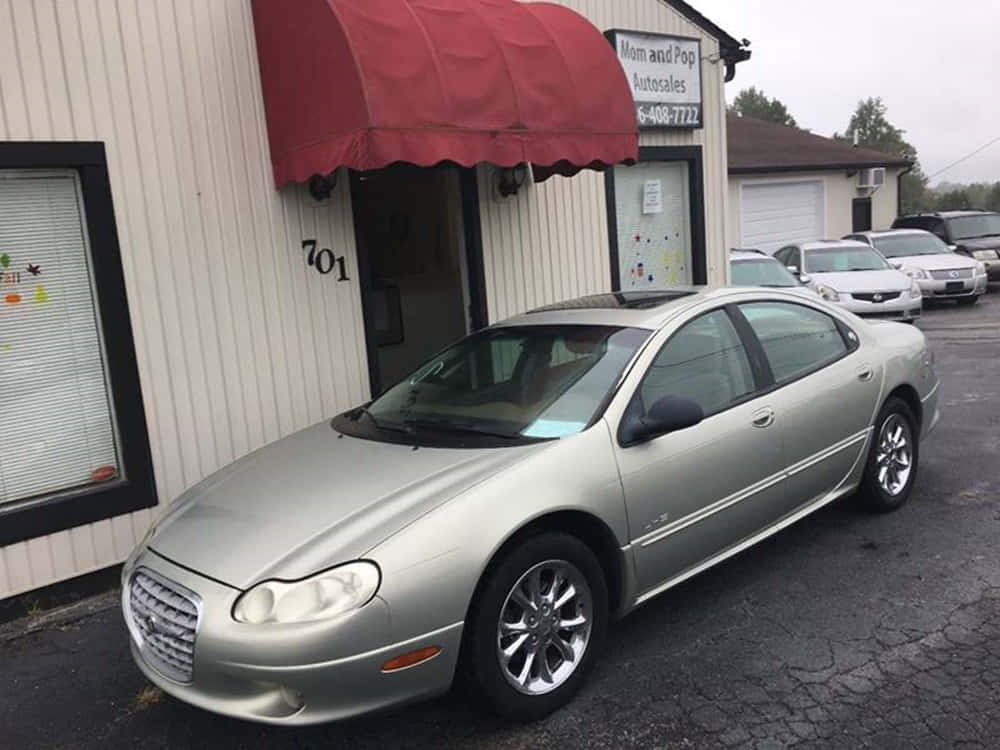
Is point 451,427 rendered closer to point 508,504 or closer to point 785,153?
point 508,504

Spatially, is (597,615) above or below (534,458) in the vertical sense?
below

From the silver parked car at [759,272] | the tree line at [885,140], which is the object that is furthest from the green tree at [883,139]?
the silver parked car at [759,272]

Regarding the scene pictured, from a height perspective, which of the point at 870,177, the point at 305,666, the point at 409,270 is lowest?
the point at 305,666

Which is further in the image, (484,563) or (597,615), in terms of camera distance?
(597,615)

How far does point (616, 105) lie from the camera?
637 cm

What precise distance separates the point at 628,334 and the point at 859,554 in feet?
6.11

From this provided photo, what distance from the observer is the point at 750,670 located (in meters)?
3.49

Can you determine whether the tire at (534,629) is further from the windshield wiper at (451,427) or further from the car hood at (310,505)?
the windshield wiper at (451,427)

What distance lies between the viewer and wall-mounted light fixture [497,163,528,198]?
7070mm

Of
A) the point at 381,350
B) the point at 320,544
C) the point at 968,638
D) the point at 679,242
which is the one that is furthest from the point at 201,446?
the point at 679,242

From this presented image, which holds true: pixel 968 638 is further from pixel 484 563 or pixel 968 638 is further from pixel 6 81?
pixel 6 81

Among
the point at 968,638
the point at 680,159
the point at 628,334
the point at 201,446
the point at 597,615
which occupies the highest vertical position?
the point at 680,159

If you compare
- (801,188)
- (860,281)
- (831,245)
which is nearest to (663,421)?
(860,281)

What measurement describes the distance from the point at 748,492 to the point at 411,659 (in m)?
1.91
